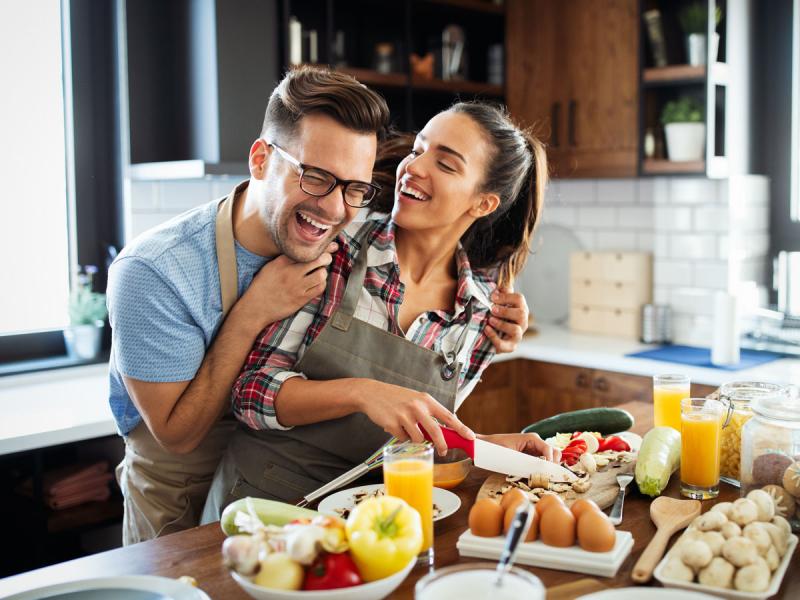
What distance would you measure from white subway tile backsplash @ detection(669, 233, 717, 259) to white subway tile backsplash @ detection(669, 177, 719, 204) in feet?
0.52

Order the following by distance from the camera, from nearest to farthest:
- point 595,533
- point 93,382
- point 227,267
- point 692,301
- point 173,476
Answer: point 595,533
point 227,267
point 173,476
point 93,382
point 692,301

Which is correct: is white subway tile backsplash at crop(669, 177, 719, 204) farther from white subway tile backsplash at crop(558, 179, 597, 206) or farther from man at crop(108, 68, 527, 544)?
man at crop(108, 68, 527, 544)

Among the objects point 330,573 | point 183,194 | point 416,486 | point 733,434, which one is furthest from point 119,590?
point 183,194

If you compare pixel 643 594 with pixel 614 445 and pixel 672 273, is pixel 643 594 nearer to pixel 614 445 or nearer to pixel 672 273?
pixel 614 445

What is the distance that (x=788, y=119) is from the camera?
3.95 meters

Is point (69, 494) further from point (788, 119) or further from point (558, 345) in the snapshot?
point (788, 119)

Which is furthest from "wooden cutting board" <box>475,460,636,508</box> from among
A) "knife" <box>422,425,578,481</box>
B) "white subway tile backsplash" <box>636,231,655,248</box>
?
"white subway tile backsplash" <box>636,231,655,248</box>

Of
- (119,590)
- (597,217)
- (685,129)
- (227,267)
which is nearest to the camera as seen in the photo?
(119,590)

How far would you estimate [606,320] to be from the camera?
4.25m

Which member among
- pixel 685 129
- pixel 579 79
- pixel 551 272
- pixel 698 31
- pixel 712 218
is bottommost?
pixel 551 272

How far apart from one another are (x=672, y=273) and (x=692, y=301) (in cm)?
17

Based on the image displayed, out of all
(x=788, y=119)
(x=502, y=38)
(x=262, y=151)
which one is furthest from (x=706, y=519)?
(x=502, y=38)

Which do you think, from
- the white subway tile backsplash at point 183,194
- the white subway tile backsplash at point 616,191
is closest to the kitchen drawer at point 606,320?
the white subway tile backsplash at point 616,191

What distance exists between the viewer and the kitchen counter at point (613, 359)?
11.0ft
